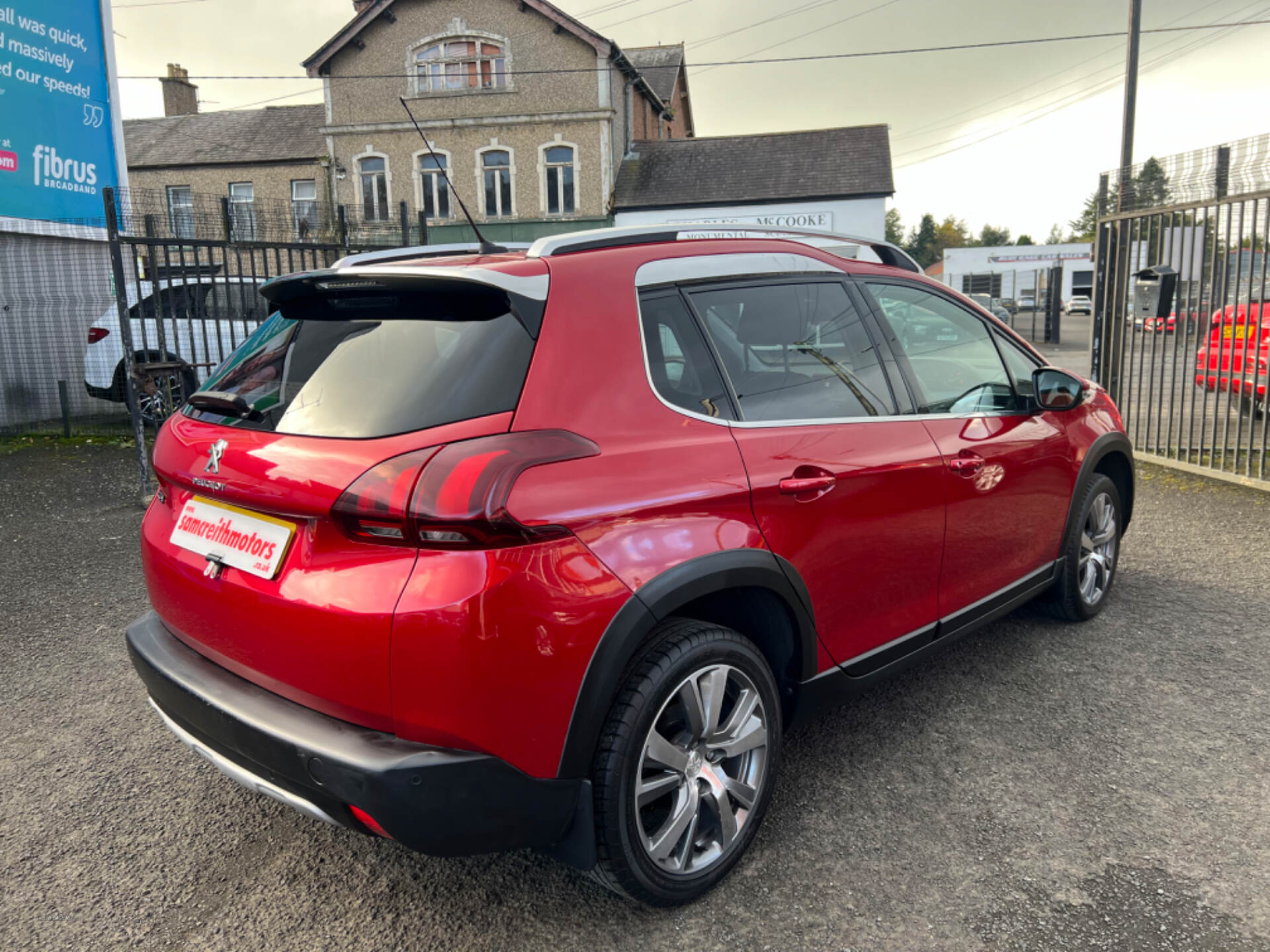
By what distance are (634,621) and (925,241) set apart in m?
132

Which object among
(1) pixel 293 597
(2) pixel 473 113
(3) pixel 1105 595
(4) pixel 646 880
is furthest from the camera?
(2) pixel 473 113

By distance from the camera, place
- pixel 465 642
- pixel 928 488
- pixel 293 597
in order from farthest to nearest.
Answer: pixel 928 488
pixel 293 597
pixel 465 642

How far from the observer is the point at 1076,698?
3607 millimetres

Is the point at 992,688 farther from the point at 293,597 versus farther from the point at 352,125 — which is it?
the point at 352,125

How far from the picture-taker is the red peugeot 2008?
6.42 ft

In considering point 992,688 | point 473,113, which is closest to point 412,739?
point 992,688

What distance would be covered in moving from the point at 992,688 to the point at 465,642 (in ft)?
8.64

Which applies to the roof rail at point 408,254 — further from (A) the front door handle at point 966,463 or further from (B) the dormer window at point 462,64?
(B) the dormer window at point 462,64

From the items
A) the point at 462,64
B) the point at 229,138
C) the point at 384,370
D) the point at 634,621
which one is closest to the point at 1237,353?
the point at 634,621

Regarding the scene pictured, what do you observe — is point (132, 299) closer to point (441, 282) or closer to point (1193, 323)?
point (441, 282)

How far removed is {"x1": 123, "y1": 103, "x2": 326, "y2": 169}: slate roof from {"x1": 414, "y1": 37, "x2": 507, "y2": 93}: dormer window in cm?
485

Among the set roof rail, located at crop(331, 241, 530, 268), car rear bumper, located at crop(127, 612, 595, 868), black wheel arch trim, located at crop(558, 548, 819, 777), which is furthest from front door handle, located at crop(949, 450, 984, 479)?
car rear bumper, located at crop(127, 612, 595, 868)

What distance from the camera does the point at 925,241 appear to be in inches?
4865

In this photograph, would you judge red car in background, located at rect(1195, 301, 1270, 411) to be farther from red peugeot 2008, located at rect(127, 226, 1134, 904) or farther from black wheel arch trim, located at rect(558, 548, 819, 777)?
black wheel arch trim, located at rect(558, 548, 819, 777)
